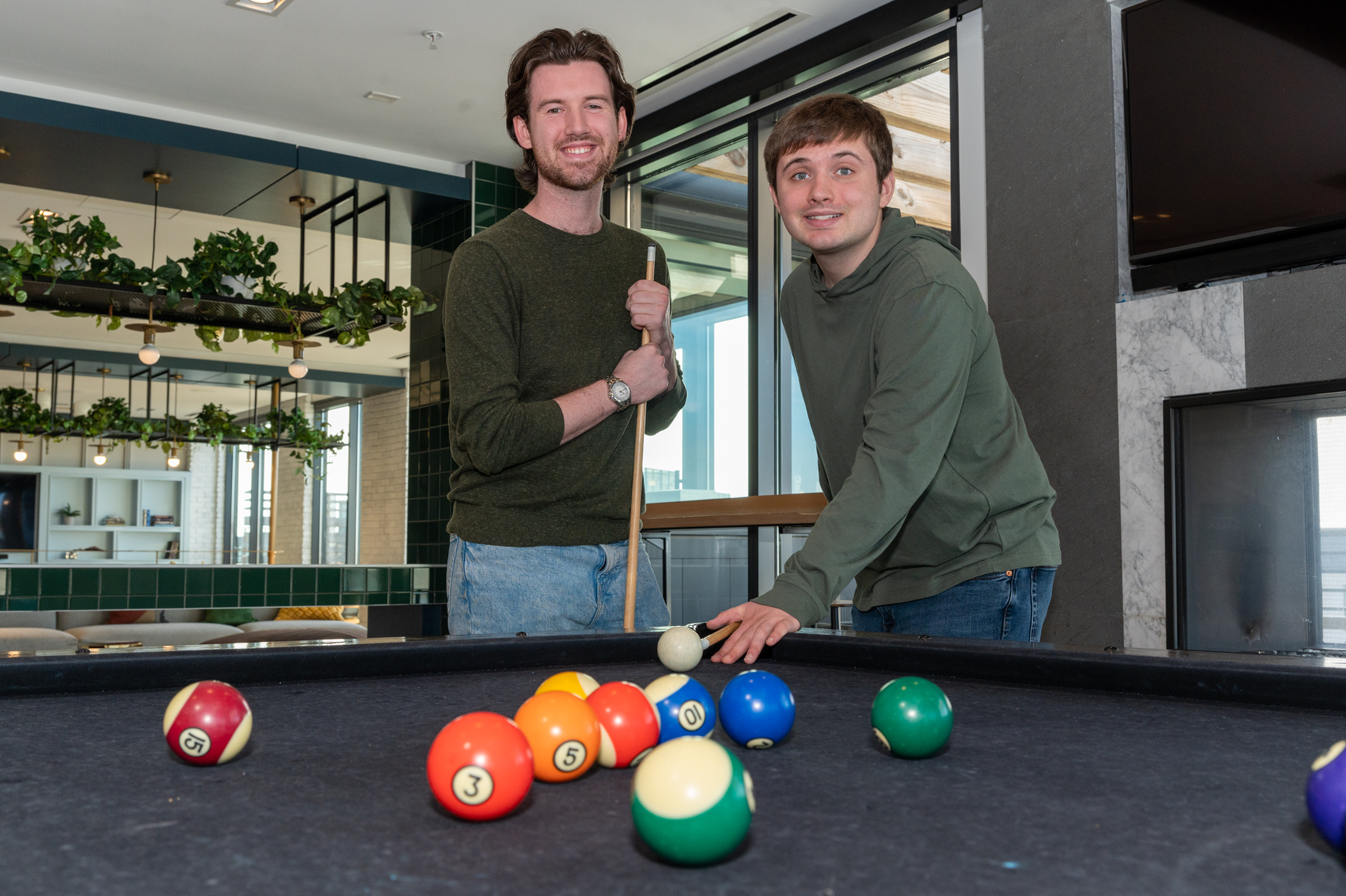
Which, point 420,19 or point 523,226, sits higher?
point 420,19

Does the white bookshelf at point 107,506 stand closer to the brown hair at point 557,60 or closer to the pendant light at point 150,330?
the pendant light at point 150,330

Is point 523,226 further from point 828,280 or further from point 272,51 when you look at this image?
point 272,51

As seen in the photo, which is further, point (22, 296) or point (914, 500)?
point (22, 296)

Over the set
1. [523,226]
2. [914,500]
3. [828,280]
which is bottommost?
[914,500]

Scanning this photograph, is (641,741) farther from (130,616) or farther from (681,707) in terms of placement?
(130,616)

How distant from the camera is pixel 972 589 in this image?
1831 mm

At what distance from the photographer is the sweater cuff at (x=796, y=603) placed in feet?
5.11

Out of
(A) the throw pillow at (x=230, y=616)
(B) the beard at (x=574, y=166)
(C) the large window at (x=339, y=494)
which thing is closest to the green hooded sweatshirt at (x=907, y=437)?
(B) the beard at (x=574, y=166)

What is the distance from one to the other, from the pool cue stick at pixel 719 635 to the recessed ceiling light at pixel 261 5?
3.50 meters

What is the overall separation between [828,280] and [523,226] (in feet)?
2.01

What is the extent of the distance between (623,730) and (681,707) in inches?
4.8

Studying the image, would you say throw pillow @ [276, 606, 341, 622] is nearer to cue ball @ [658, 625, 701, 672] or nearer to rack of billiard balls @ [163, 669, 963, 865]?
cue ball @ [658, 625, 701, 672]

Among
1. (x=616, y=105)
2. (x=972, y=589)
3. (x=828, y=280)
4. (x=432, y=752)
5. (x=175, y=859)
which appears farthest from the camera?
(x=616, y=105)

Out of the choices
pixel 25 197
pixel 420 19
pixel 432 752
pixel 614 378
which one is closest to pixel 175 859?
pixel 432 752
